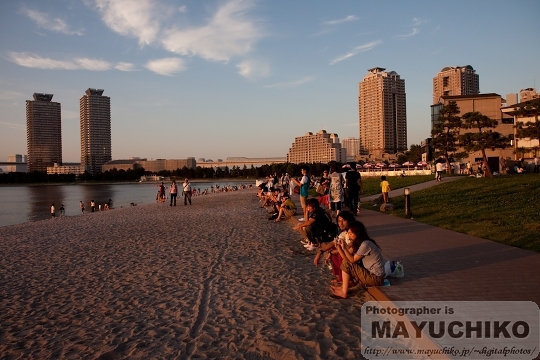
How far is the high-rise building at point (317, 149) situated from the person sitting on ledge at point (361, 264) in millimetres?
158492

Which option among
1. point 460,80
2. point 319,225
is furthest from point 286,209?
point 460,80

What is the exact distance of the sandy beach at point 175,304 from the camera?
14.8 ft

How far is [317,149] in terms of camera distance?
17375 cm

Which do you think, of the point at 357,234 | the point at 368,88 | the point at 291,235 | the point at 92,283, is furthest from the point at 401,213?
the point at 368,88

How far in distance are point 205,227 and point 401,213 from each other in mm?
6718

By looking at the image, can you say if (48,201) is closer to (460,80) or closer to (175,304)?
(175,304)

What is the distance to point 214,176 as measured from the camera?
150875 millimetres

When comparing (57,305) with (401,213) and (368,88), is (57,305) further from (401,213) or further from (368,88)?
(368,88)

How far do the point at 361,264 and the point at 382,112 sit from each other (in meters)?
168

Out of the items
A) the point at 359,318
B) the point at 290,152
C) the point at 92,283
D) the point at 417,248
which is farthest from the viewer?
the point at 290,152

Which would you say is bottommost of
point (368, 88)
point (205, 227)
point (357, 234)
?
point (205, 227)

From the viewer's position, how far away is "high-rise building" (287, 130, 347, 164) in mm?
167125

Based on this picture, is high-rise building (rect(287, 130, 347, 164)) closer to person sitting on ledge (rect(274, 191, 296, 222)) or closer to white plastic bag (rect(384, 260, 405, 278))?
person sitting on ledge (rect(274, 191, 296, 222))

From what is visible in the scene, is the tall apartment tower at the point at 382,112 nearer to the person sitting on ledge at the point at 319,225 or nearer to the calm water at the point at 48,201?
the calm water at the point at 48,201
